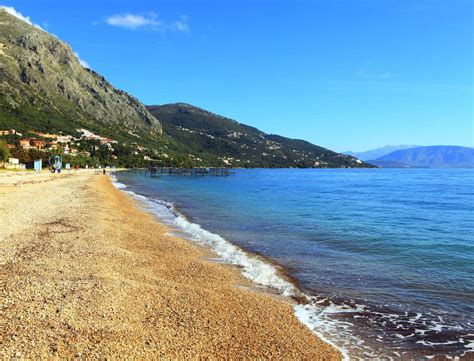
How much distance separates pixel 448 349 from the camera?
818cm

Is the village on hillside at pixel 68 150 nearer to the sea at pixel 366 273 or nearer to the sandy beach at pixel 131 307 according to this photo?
the sea at pixel 366 273

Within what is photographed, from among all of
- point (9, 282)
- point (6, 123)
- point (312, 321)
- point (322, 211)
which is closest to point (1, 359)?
point (9, 282)

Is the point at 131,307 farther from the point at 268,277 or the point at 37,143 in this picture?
the point at 37,143

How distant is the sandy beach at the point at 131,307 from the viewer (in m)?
6.72

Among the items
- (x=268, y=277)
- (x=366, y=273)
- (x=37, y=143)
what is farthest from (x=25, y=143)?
(x=366, y=273)

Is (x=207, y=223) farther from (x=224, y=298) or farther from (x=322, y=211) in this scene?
(x=224, y=298)

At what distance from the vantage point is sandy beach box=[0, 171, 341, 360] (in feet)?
22.0

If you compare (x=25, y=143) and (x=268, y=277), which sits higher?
(x=25, y=143)

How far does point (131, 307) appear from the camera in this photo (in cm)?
855

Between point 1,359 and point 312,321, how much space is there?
22.0 feet

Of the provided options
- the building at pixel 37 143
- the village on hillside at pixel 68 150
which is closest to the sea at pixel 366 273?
the village on hillside at pixel 68 150

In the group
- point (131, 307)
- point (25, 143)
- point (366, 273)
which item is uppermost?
point (25, 143)

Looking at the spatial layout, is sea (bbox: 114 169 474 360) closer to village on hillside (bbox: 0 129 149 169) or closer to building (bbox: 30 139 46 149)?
village on hillside (bbox: 0 129 149 169)

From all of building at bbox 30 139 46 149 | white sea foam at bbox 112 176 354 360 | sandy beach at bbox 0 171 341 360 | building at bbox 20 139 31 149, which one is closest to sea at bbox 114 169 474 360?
white sea foam at bbox 112 176 354 360
